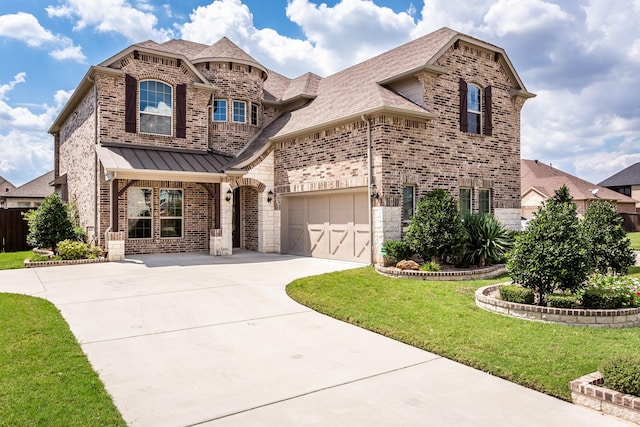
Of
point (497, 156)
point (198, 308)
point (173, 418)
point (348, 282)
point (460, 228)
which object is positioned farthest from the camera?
point (497, 156)

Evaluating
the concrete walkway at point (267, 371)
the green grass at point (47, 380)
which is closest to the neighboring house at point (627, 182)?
the concrete walkway at point (267, 371)

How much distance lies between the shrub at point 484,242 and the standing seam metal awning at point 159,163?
8.56 meters

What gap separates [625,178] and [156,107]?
5180 centimetres

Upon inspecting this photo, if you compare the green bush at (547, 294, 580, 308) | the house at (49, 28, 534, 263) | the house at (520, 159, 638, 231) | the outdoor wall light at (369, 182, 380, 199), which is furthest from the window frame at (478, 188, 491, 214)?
the house at (520, 159, 638, 231)

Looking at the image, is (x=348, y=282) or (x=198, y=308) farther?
(x=348, y=282)

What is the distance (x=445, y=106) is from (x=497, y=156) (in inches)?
127

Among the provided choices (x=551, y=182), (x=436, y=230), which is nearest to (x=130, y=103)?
(x=436, y=230)

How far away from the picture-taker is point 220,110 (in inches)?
717

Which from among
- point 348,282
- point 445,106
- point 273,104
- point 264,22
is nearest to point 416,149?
point 445,106

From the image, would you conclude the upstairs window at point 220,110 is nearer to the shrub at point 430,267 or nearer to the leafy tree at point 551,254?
the shrub at point 430,267

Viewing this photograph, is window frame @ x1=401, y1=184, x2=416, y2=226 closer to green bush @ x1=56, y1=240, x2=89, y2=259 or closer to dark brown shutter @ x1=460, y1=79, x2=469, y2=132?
dark brown shutter @ x1=460, y1=79, x2=469, y2=132

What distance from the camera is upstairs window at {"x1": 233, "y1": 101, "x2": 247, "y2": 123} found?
18.4m

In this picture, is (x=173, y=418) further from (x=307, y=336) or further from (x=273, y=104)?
(x=273, y=104)

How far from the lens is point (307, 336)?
608cm
